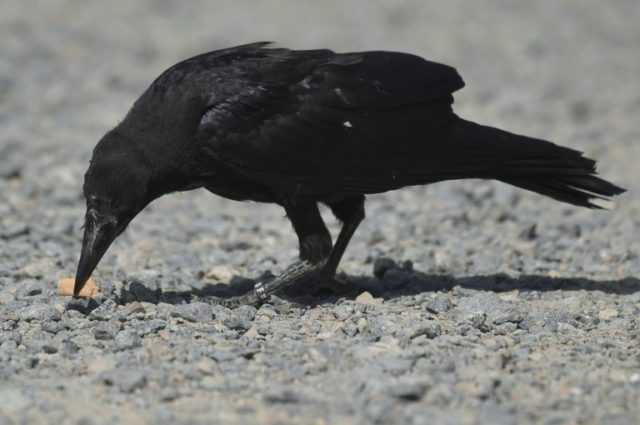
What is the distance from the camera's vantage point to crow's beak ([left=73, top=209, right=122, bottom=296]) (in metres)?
7.58

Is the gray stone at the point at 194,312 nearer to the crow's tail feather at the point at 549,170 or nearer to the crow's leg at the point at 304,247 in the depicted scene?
the crow's leg at the point at 304,247

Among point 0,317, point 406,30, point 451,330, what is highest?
point 406,30

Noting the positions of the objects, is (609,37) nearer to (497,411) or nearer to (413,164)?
(413,164)

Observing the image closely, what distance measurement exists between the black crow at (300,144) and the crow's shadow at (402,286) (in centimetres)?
32

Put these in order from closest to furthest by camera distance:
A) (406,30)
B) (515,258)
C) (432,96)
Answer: (432,96), (515,258), (406,30)

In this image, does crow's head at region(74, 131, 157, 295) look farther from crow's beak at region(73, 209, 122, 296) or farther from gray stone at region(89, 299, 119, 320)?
gray stone at region(89, 299, 119, 320)

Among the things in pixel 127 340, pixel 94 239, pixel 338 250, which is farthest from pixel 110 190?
pixel 338 250

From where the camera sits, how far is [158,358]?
20.8 feet

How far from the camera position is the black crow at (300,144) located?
7.66 m

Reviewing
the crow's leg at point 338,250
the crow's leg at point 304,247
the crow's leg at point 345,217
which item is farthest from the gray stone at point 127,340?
the crow's leg at point 345,217

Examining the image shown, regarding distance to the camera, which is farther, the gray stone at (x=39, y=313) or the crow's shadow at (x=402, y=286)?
the crow's shadow at (x=402, y=286)

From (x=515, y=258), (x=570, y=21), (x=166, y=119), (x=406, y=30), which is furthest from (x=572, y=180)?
(x=570, y=21)

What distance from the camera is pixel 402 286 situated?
27.9 ft

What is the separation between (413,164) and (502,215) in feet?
9.95
